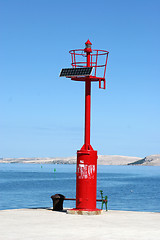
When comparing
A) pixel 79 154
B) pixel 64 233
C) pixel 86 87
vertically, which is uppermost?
pixel 86 87

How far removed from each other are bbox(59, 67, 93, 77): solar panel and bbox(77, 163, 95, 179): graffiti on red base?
13.9 feet

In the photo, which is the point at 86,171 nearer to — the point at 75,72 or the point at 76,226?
the point at 75,72

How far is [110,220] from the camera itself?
20422 mm

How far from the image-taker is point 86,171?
22.8 m

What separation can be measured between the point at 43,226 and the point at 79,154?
562cm

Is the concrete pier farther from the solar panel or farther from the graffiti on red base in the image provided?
the solar panel

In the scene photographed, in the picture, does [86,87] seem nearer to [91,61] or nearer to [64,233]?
[91,61]

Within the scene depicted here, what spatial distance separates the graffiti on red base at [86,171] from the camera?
2280cm

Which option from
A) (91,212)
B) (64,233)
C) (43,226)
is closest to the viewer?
(64,233)

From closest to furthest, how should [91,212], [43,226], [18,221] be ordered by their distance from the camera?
[43,226] < [18,221] < [91,212]

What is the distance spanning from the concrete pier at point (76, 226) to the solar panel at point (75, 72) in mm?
6463

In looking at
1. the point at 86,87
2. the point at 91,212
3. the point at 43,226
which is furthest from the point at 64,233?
the point at 86,87

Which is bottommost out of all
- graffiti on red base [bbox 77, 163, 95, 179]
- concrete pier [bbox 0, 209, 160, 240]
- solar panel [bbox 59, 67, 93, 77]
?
concrete pier [bbox 0, 209, 160, 240]

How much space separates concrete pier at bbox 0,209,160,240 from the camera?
1582 centimetres
